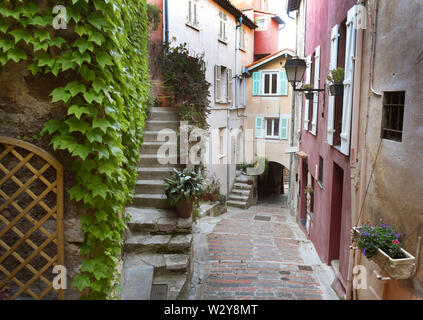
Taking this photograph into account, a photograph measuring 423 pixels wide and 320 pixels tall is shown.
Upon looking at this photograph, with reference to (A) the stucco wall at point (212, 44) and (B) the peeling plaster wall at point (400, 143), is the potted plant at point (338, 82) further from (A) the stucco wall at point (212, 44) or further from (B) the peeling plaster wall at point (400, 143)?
(A) the stucco wall at point (212, 44)

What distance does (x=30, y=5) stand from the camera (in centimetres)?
280

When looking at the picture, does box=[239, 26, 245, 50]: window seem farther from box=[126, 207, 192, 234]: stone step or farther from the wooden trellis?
the wooden trellis

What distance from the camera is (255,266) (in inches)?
275

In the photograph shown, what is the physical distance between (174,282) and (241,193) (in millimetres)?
11989

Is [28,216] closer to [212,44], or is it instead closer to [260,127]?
[212,44]

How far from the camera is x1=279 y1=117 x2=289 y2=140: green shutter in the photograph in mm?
17609

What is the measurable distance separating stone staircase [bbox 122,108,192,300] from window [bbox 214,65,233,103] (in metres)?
7.89

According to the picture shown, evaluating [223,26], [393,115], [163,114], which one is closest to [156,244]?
[393,115]

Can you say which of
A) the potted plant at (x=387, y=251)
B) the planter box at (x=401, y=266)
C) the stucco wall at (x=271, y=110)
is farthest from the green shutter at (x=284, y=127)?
the planter box at (x=401, y=266)

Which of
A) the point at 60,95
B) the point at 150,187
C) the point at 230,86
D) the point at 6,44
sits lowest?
the point at 150,187

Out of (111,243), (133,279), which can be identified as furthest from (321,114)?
(111,243)
